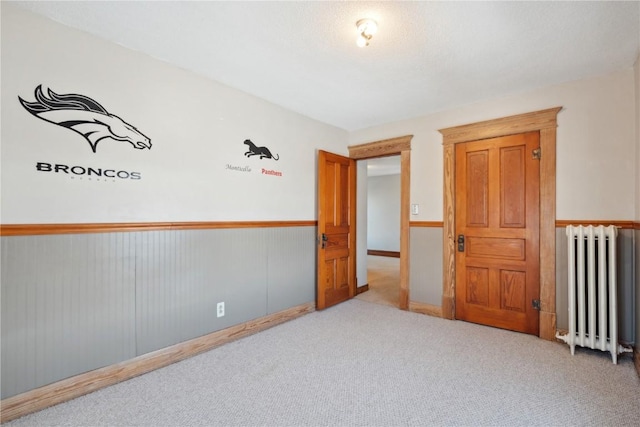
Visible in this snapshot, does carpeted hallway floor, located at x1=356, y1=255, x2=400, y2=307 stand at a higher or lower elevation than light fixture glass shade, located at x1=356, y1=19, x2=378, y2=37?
lower

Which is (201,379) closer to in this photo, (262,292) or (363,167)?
(262,292)

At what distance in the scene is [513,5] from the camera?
179 cm

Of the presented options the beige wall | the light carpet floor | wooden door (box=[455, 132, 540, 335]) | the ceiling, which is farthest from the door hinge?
the beige wall

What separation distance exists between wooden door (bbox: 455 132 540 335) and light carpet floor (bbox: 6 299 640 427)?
402 millimetres

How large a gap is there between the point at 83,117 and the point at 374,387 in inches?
110

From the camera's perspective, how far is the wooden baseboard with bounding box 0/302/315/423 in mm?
1794

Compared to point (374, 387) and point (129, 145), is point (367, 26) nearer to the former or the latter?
point (129, 145)

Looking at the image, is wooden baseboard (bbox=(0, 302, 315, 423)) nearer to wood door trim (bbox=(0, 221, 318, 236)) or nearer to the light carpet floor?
the light carpet floor

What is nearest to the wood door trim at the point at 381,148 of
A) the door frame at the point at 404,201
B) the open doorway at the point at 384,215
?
the door frame at the point at 404,201

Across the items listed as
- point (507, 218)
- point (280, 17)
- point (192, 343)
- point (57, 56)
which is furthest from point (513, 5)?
point (192, 343)

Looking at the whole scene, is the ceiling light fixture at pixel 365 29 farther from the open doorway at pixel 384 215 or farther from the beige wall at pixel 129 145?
the open doorway at pixel 384 215

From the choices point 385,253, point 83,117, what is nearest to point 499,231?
point 83,117

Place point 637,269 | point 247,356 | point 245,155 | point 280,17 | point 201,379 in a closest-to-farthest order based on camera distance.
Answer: point 280,17 → point 201,379 → point 637,269 → point 247,356 → point 245,155

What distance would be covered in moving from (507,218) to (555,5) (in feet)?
6.55
